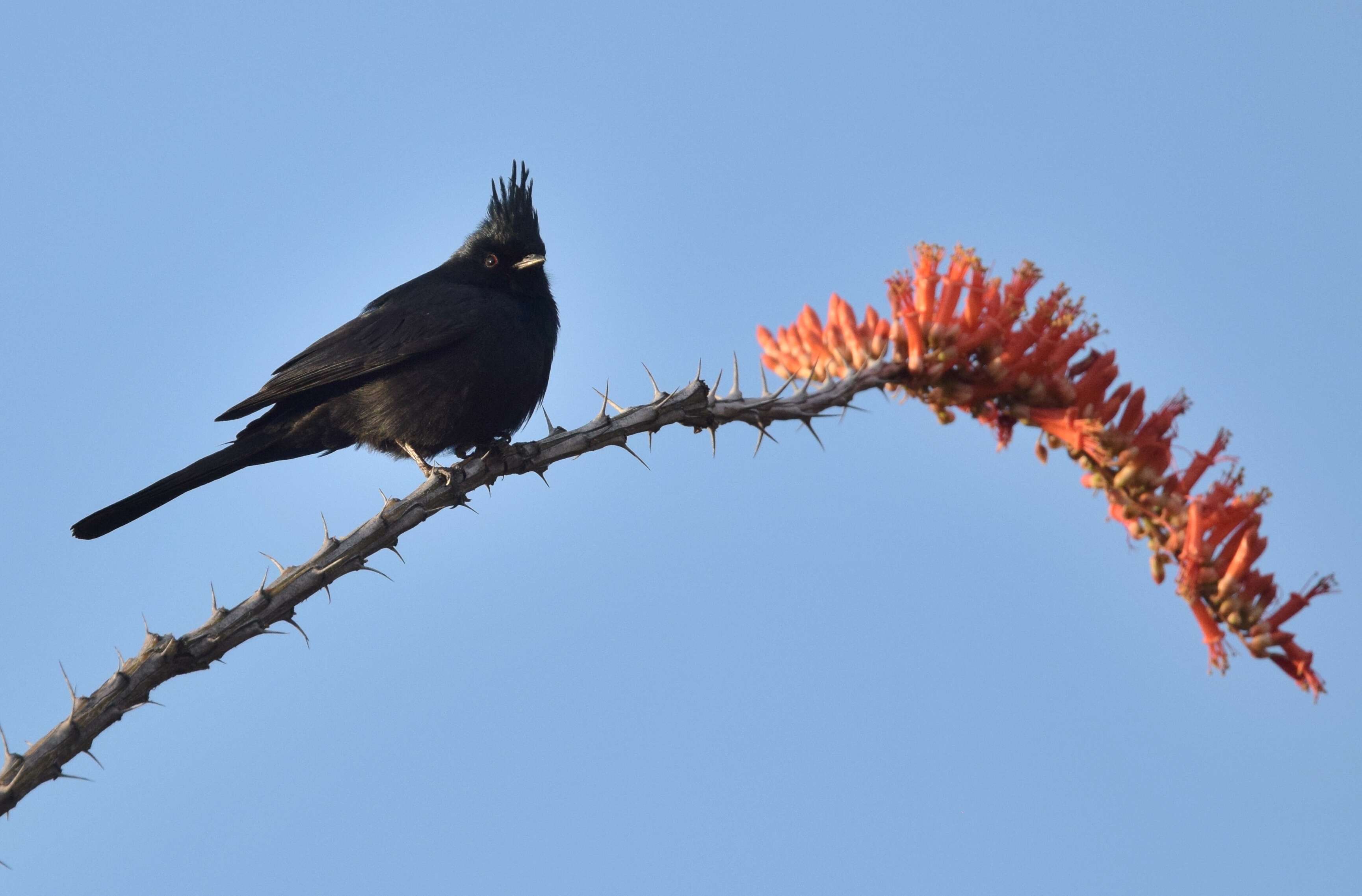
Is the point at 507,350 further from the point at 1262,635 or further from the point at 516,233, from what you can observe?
the point at 1262,635

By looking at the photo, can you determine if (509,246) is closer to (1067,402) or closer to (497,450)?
(497,450)

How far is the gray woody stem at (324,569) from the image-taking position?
14.8 ft

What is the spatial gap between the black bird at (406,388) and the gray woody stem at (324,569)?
2167 millimetres

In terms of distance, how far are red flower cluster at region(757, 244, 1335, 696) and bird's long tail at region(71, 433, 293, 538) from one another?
384 cm

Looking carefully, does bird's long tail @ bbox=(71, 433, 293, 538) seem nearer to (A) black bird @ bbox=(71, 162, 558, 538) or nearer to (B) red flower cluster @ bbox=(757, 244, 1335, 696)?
(A) black bird @ bbox=(71, 162, 558, 538)

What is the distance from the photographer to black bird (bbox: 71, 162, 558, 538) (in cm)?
745

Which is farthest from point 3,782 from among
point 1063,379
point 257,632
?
point 1063,379

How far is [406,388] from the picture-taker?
759 centimetres

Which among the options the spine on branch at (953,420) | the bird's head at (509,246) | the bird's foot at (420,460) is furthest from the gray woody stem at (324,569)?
the bird's head at (509,246)

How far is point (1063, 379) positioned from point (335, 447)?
4935mm

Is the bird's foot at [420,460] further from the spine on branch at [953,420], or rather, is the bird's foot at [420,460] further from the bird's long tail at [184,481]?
the spine on branch at [953,420]

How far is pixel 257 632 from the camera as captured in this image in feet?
15.8

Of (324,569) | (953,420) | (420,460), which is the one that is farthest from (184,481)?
(953,420)

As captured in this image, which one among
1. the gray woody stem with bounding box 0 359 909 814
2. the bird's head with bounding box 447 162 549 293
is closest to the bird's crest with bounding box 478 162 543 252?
the bird's head with bounding box 447 162 549 293
